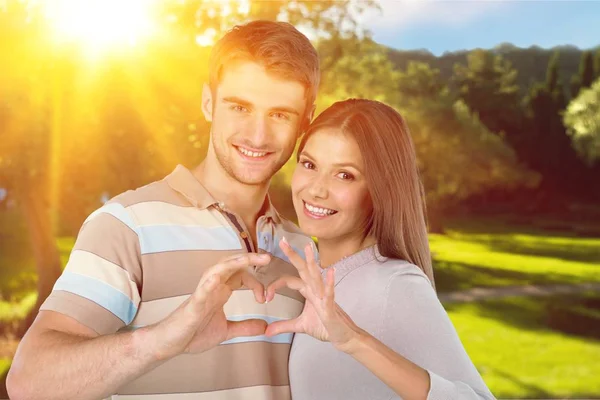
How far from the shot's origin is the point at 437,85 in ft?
68.1

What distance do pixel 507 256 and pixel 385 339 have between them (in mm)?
20982

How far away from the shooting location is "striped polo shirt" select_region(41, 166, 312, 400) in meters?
2.14

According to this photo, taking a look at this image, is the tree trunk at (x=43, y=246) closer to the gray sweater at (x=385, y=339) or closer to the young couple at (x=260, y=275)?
the young couple at (x=260, y=275)

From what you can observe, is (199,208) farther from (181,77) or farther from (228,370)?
(181,77)

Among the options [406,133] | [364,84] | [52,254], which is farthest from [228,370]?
[364,84]

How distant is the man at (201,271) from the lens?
1888mm

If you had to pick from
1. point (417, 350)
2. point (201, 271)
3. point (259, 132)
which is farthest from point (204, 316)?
point (259, 132)

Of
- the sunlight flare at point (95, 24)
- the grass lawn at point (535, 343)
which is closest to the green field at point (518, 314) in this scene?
the grass lawn at point (535, 343)

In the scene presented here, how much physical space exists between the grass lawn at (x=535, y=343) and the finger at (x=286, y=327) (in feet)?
31.0

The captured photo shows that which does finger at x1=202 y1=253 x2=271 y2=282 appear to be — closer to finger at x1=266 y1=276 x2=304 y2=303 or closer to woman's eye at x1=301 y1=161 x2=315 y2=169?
finger at x1=266 y1=276 x2=304 y2=303

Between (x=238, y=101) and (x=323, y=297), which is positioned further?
(x=238, y=101)

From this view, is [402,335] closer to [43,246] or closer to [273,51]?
[273,51]

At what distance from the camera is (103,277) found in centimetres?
214

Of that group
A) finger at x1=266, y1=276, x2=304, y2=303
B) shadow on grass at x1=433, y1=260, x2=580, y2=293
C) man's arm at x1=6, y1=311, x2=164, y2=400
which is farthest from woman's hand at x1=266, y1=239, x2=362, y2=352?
shadow on grass at x1=433, y1=260, x2=580, y2=293
